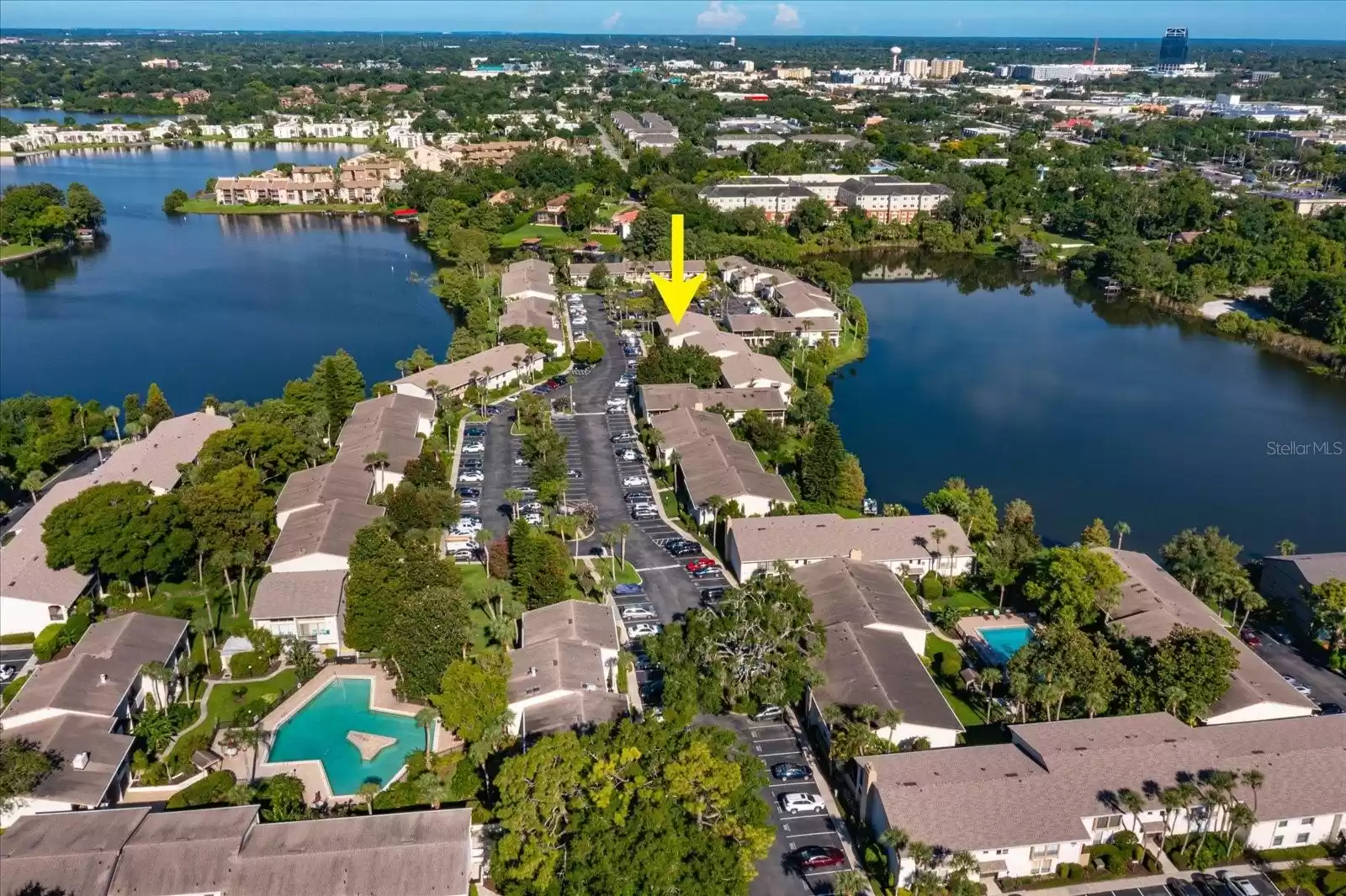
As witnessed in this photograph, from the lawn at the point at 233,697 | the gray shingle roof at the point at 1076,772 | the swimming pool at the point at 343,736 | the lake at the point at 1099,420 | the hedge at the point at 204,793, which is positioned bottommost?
the lake at the point at 1099,420

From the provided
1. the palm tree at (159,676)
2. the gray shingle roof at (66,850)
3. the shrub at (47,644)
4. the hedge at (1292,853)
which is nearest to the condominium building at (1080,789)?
the hedge at (1292,853)

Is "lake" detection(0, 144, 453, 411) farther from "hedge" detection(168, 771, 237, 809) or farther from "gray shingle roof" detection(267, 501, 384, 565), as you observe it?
"hedge" detection(168, 771, 237, 809)

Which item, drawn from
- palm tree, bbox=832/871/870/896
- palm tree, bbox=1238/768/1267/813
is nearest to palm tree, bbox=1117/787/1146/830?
palm tree, bbox=1238/768/1267/813

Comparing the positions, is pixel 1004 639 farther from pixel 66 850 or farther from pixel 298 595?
pixel 66 850

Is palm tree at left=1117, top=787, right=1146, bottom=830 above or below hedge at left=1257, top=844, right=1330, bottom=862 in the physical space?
above

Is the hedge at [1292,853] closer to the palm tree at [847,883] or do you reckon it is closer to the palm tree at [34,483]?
the palm tree at [847,883]

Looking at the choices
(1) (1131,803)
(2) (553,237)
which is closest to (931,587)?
(1) (1131,803)

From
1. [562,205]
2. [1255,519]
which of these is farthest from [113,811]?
[562,205]
